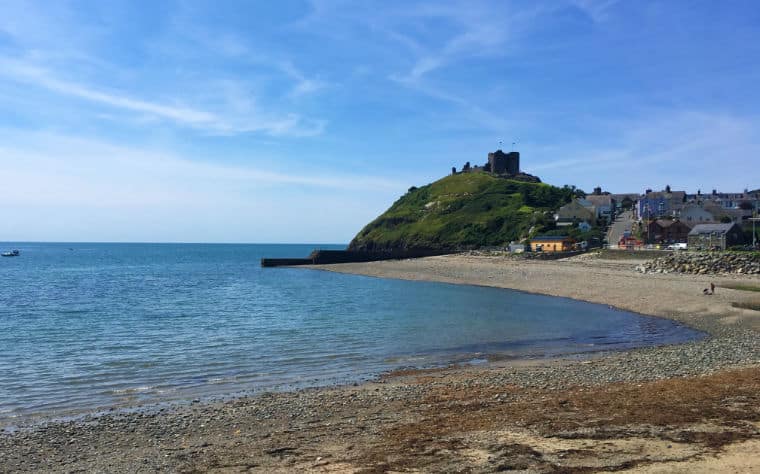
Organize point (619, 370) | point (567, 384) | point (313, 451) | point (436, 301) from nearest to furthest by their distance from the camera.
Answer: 1. point (313, 451)
2. point (567, 384)
3. point (619, 370)
4. point (436, 301)

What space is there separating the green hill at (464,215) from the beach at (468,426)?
93.3 metres

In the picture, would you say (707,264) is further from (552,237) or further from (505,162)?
(505,162)

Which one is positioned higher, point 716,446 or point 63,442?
point 716,446

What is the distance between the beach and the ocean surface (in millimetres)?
2570

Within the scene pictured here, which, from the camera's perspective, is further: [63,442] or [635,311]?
[635,311]

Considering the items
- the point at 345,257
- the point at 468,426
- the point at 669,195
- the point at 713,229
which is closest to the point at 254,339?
the point at 468,426

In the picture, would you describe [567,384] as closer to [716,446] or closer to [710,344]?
[716,446]

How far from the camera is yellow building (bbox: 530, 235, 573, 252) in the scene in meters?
90.6

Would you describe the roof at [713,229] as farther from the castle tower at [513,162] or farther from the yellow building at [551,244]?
the castle tower at [513,162]

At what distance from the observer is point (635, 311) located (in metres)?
36.5

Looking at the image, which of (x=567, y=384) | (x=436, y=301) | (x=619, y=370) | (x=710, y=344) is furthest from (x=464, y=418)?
(x=436, y=301)

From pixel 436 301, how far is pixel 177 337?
2272 cm

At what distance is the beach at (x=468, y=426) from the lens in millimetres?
9922

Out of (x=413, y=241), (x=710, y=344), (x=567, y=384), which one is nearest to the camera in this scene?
(x=567, y=384)
